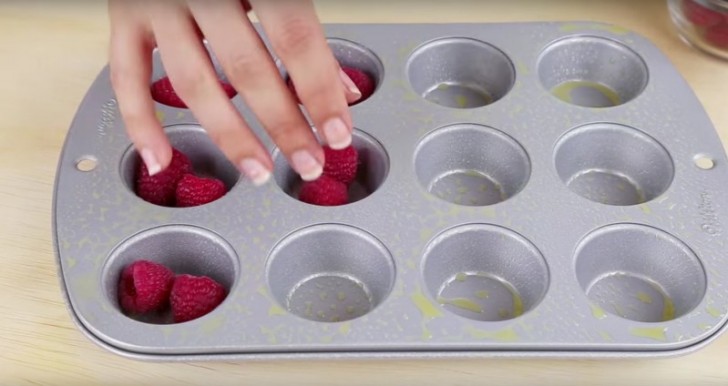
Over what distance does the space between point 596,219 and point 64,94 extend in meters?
0.70

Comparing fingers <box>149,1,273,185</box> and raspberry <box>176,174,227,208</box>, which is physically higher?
fingers <box>149,1,273,185</box>

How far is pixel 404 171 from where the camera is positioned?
1.05m

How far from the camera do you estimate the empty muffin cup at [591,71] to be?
1.24 metres

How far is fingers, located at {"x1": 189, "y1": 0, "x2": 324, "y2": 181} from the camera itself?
2.84 feet

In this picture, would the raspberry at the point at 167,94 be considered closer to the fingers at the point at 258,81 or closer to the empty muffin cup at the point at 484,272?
the fingers at the point at 258,81

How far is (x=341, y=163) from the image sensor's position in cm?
108

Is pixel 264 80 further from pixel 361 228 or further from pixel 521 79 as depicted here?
pixel 521 79

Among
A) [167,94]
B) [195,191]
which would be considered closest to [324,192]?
[195,191]

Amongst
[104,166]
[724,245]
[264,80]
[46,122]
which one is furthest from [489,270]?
[46,122]

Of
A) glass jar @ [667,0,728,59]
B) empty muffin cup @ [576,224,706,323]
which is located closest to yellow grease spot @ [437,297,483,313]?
empty muffin cup @ [576,224,706,323]

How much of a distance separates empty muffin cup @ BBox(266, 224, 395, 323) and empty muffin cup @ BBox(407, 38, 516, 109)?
1.01 feet

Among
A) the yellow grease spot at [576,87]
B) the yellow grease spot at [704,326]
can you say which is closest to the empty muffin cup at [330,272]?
the yellow grease spot at [704,326]

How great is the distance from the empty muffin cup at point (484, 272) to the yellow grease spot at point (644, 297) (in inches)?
5.4

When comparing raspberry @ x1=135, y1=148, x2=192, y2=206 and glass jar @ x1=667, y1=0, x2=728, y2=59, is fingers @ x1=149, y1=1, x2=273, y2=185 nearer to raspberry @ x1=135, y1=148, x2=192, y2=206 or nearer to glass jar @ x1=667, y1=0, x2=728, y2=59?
raspberry @ x1=135, y1=148, x2=192, y2=206
